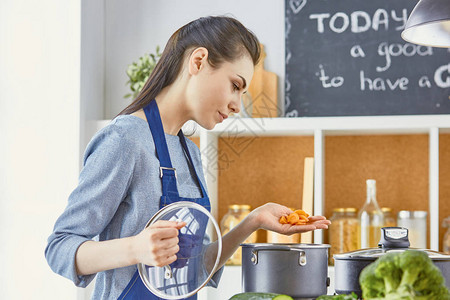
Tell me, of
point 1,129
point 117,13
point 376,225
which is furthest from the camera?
point 117,13

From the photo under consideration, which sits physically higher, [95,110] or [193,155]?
[95,110]

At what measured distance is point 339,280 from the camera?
1.21 metres

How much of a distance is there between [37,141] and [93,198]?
1.68 meters

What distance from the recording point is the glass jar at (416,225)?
2570 millimetres

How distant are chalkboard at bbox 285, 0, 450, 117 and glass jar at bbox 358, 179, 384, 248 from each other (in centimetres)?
39

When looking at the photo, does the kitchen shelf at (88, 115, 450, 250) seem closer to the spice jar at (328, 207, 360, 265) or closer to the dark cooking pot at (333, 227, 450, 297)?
the spice jar at (328, 207, 360, 265)

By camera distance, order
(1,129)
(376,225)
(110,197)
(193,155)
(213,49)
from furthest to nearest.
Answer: (1,129) → (376,225) → (193,155) → (213,49) → (110,197)

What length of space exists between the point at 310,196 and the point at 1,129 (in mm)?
1437

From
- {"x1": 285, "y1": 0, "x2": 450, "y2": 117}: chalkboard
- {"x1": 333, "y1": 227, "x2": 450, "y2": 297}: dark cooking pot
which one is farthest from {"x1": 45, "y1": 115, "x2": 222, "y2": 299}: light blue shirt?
{"x1": 285, "y1": 0, "x2": 450, "y2": 117}: chalkboard

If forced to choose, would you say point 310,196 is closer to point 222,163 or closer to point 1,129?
point 222,163

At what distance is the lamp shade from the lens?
1.62 metres

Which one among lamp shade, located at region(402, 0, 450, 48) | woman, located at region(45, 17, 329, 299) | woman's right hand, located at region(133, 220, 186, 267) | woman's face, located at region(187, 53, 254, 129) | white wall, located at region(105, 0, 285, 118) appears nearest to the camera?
woman's right hand, located at region(133, 220, 186, 267)

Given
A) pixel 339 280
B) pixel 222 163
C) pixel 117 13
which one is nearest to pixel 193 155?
pixel 339 280

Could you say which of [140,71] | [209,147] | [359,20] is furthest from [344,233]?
[140,71]
